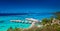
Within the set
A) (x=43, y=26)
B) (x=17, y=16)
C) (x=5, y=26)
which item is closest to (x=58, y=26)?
(x=43, y=26)

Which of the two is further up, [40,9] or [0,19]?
[40,9]

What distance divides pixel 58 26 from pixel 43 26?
9.8 inches

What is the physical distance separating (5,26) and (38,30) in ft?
1.81

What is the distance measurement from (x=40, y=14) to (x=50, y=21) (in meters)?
0.21

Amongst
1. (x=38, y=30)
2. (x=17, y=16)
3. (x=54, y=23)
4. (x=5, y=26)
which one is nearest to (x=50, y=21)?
(x=54, y=23)

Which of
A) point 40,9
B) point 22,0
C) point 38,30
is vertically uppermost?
point 22,0

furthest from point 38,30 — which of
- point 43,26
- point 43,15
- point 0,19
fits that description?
point 0,19

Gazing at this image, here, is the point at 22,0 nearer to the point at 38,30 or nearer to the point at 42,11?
the point at 42,11

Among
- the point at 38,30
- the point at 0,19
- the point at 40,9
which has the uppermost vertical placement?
the point at 40,9

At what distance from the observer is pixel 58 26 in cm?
244

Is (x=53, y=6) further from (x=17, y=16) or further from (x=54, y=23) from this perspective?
(x=17, y=16)

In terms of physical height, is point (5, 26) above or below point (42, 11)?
below

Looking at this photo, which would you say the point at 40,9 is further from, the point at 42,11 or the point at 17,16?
the point at 17,16

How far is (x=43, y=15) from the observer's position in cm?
244
